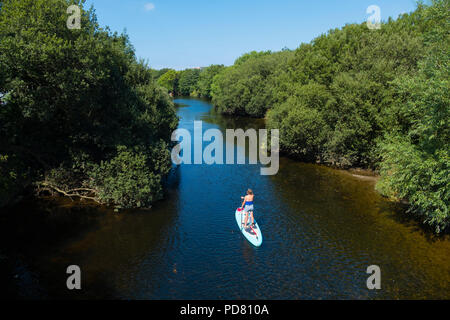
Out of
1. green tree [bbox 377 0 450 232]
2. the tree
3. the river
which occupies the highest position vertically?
the tree

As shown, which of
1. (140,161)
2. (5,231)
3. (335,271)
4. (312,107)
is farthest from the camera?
(312,107)

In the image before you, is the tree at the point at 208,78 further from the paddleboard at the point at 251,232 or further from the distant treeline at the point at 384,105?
the paddleboard at the point at 251,232

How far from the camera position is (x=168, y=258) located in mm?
16797

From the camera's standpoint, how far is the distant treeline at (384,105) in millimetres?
17906

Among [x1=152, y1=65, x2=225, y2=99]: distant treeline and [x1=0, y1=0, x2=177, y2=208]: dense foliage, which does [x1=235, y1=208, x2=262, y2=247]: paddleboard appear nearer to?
[x1=0, y1=0, x2=177, y2=208]: dense foliage

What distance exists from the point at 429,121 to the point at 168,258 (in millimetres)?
16493

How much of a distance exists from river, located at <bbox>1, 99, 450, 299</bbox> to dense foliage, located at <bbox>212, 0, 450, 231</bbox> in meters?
3.26

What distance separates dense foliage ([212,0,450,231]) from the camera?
58.9 ft

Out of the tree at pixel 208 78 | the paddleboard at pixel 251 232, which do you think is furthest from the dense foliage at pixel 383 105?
the tree at pixel 208 78

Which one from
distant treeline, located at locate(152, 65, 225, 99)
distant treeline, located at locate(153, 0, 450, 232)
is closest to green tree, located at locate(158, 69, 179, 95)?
distant treeline, located at locate(152, 65, 225, 99)

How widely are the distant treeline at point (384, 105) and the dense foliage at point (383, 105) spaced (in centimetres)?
7

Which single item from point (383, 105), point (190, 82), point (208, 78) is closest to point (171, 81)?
point (190, 82)

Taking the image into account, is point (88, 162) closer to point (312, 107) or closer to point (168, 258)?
point (168, 258)
